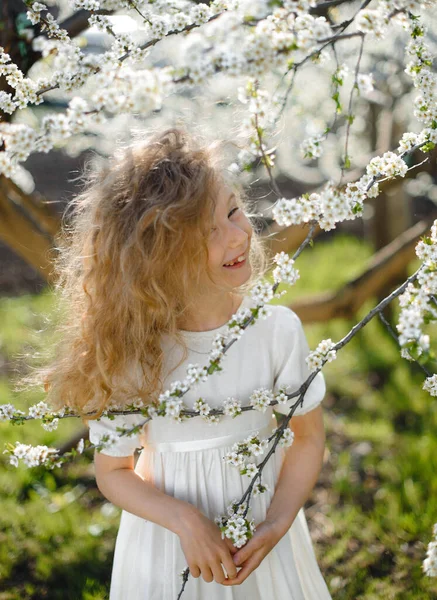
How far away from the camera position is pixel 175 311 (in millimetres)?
1433

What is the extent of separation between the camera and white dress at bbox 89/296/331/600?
4.71 ft

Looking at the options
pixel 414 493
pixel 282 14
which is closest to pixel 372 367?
pixel 414 493

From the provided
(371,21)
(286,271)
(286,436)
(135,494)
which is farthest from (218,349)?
(371,21)

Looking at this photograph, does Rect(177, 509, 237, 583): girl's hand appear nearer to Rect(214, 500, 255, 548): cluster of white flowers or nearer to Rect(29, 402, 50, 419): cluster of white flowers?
Rect(214, 500, 255, 548): cluster of white flowers

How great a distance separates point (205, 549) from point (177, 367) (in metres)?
0.42

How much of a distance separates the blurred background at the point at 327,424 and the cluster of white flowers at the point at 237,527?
2.39 feet

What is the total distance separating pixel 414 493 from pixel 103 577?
1.26 metres

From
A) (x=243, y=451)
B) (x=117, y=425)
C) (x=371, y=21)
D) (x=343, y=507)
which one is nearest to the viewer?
(x=371, y=21)

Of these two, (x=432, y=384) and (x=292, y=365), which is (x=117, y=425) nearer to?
(x=292, y=365)

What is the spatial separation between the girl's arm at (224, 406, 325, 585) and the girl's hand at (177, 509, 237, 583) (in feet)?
0.18

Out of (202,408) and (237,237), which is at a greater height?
(237,237)

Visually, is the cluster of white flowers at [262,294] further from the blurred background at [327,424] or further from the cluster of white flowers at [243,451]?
the blurred background at [327,424]

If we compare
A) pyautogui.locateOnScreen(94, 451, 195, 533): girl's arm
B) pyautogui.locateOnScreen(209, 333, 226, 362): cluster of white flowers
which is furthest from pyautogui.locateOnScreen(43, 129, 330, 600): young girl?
pyautogui.locateOnScreen(209, 333, 226, 362): cluster of white flowers

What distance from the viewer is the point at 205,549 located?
4.23ft
